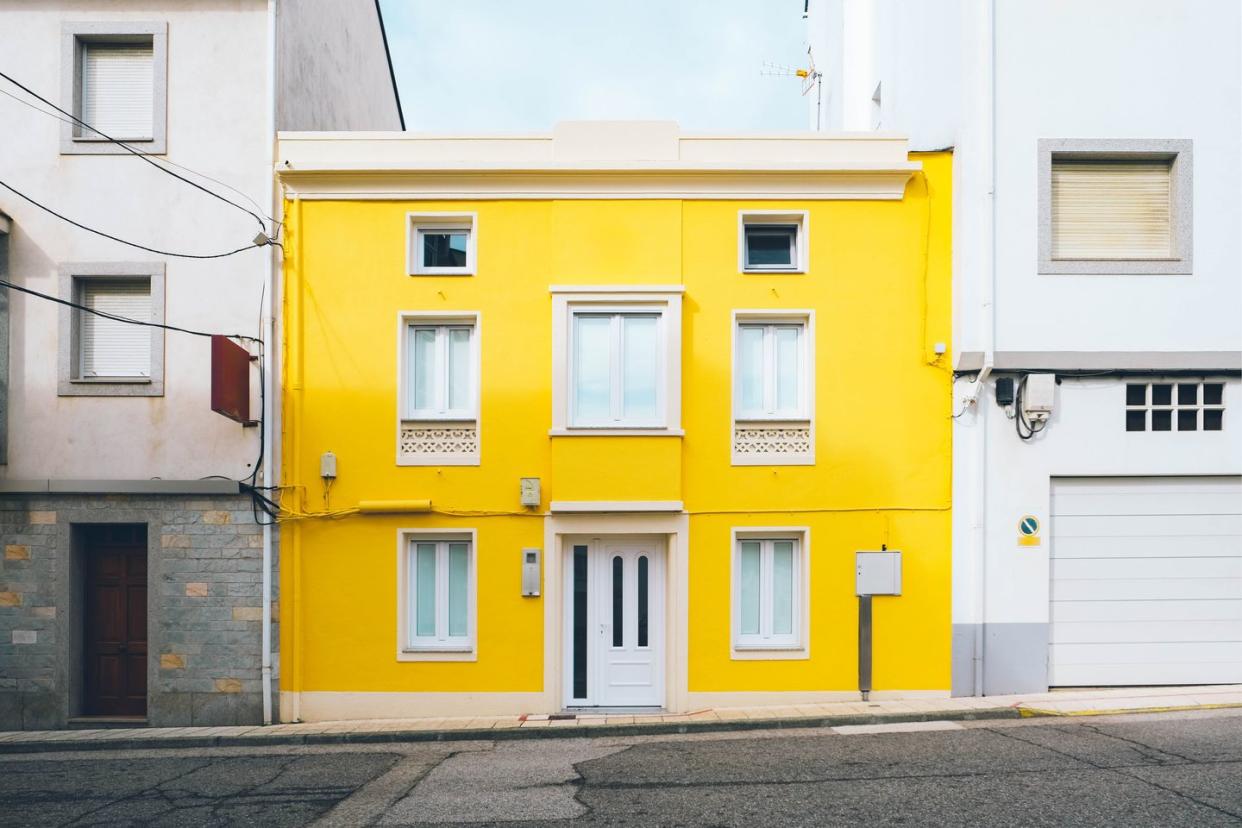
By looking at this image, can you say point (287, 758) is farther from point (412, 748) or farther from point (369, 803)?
point (369, 803)

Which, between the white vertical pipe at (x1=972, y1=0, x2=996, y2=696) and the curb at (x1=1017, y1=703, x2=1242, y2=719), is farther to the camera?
the white vertical pipe at (x1=972, y1=0, x2=996, y2=696)

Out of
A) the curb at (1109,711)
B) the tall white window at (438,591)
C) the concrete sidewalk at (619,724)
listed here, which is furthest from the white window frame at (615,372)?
the curb at (1109,711)

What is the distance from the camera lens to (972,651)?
380 inches

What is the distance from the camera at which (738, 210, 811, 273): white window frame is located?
32.9 feet

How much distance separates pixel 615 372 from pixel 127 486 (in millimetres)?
6049

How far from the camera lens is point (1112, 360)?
31.7 feet

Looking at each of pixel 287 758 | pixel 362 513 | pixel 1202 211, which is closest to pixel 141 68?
pixel 362 513

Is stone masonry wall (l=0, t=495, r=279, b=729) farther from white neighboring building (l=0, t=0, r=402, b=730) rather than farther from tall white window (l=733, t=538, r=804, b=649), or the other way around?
tall white window (l=733, t=538, r=804, b=649)

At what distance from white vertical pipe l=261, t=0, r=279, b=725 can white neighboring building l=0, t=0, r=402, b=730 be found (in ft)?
0.08

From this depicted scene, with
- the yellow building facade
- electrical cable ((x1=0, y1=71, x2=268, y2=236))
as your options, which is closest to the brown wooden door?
the yellow building facade

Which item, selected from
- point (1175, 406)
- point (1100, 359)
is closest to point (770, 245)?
point (1100, 359)

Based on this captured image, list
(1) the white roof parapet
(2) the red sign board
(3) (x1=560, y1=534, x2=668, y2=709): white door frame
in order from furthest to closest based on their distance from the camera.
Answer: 1. (1) the white roof parapet
2. (3) (x1=560, y1=534, x2=668, y2=709): white door frame
3. (2) the red sign board

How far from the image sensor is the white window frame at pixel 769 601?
974cm

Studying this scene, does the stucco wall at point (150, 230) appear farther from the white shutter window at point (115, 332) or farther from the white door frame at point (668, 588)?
the white door frame at point (668, 588)
